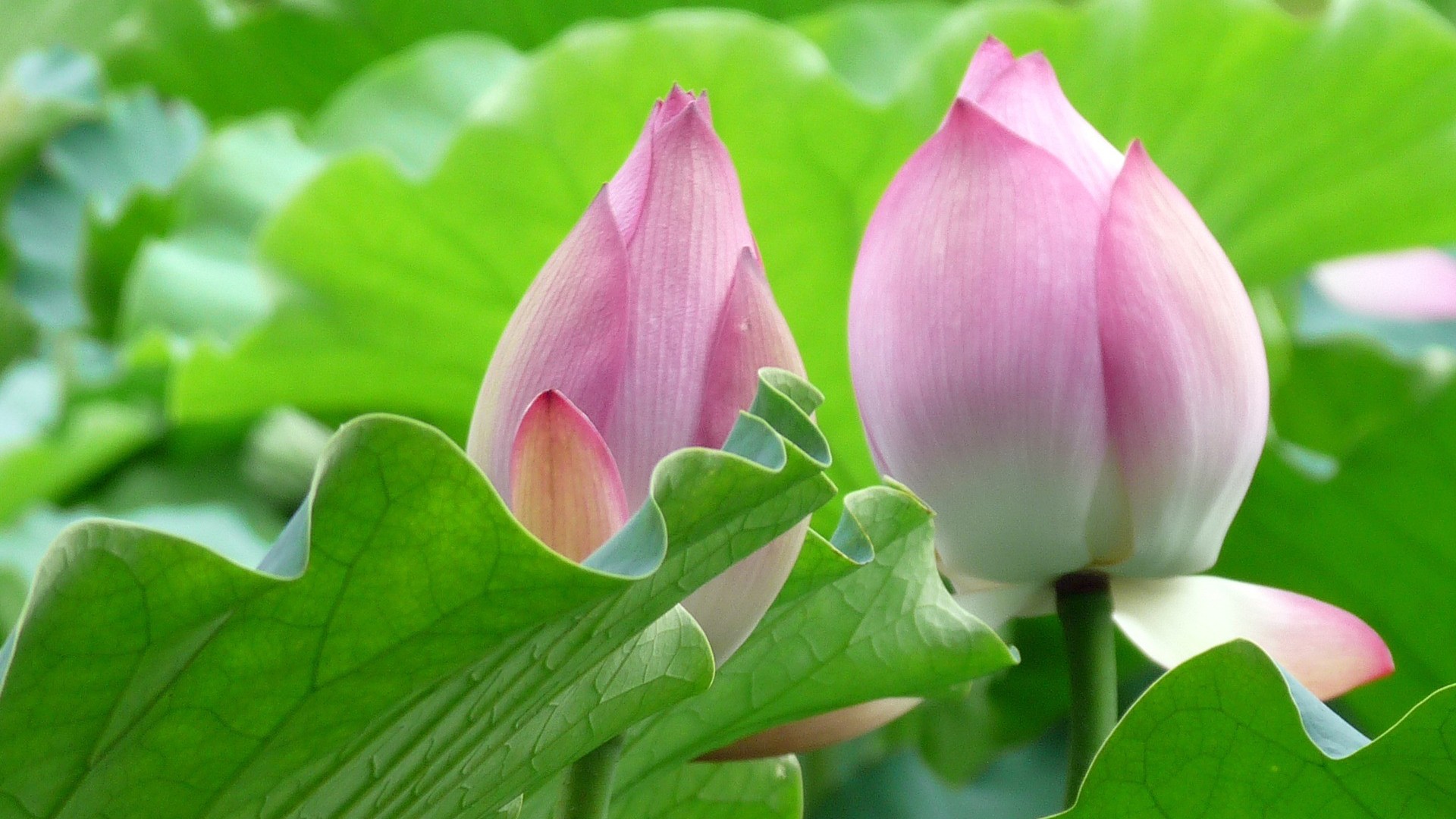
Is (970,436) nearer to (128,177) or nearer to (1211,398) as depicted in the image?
(1211,398)

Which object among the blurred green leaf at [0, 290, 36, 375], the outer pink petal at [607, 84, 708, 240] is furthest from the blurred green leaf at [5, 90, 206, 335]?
the outer pink petal at [607, 84, 708, 240]

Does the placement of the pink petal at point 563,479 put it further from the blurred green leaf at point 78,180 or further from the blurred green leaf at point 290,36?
the blurred green leaf at point 78,180

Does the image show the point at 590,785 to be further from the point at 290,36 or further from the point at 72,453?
the point at 290,36

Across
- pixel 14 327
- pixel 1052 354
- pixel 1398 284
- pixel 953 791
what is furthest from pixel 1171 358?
pixel 14 327

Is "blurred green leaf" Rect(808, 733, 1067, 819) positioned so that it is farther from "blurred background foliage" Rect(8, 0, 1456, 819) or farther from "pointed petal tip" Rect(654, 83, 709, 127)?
"pointed petal tip" Rect(654, 83, 709, 127)

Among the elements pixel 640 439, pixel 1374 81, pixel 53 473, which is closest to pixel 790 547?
pixel 640 439

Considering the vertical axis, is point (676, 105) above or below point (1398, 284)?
above

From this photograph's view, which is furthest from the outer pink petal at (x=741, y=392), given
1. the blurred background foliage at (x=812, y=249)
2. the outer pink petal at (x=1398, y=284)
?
the outer pink petal at (x=1398, y=284)
